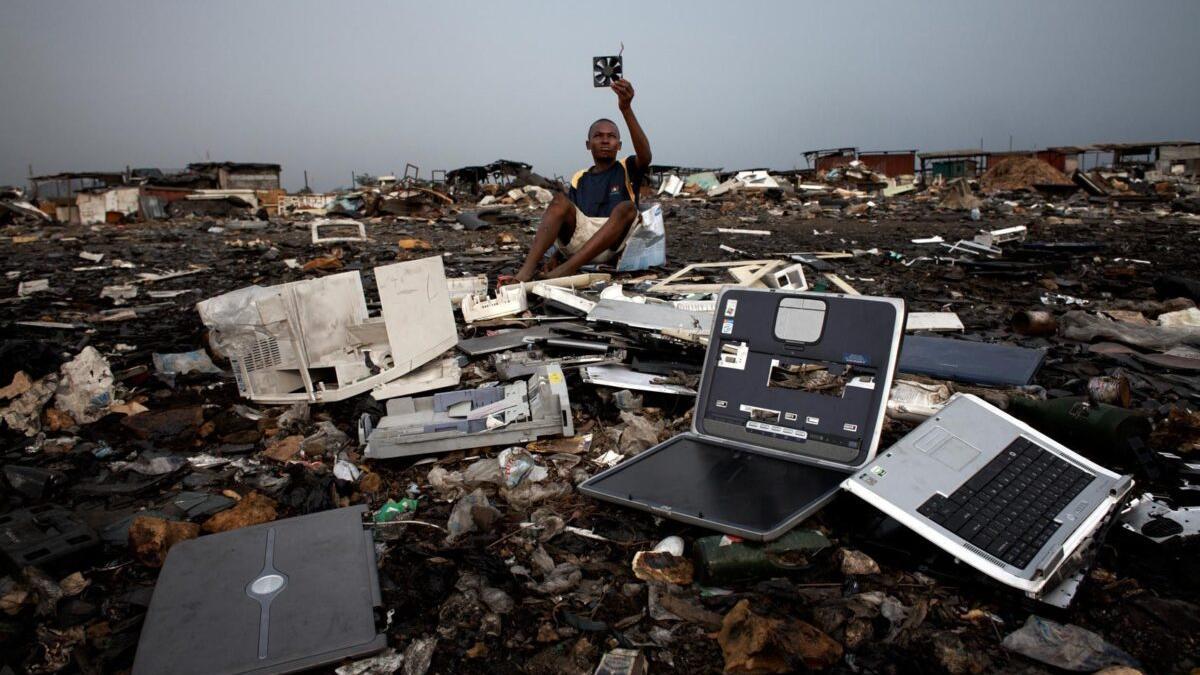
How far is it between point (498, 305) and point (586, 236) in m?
1.65

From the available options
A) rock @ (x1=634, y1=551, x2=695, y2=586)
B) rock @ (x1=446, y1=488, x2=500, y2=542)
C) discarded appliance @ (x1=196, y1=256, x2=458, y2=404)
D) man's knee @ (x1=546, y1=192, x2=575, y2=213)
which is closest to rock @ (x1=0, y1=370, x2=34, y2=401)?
discarded appliance @ (x1=196, y1=256, x2=458, y2=404)

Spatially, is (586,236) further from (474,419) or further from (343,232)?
(343,232)

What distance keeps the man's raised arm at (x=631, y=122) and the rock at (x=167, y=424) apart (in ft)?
11.4

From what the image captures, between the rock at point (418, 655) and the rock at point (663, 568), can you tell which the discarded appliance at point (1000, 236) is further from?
the rock at point (418, 655)

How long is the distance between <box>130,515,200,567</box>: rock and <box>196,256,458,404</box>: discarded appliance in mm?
963

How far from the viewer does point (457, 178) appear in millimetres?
25625

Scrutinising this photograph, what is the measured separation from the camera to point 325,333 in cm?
279

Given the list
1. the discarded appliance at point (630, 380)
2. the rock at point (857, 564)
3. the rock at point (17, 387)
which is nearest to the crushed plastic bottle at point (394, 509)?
the discarded appliance at point (630, 380)

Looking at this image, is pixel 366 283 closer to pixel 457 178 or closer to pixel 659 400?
pixel 659 400

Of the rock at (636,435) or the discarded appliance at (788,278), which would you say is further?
the discarded appliance at (788,278)

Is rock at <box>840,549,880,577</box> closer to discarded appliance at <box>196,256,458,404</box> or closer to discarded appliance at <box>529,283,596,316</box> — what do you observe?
discarded appliance at <box>196,256,458,404</box>

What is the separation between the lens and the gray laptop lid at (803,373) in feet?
6.24

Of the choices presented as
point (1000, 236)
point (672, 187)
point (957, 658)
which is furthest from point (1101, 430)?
point (672, 187)

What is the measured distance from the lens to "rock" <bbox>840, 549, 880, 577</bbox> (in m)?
1.65
